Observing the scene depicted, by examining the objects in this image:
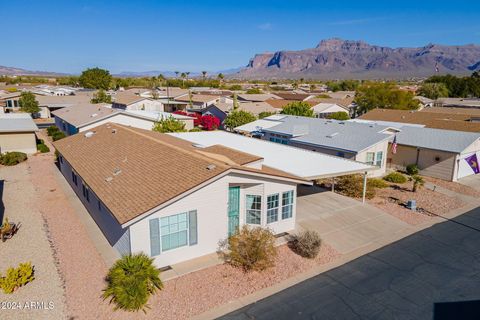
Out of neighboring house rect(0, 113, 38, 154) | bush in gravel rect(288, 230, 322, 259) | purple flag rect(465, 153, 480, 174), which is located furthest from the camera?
neighboring house rect(0, 113, 38, 154)

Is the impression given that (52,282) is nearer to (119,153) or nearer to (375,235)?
(119,153)

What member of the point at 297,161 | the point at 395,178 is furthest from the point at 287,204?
the point at 395,178

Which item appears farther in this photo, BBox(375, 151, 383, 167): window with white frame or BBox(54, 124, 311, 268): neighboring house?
BBox(375, 151, 383, 167): window with white frame

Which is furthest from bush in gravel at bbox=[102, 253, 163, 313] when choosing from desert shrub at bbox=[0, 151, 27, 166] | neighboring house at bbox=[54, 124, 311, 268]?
desert shrub at bbox=[0, 151, 27, 166]

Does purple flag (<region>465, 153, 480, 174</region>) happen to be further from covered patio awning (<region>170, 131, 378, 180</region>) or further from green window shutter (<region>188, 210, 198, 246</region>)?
green window shutter (<region>188, 210, 198, 246</region>)

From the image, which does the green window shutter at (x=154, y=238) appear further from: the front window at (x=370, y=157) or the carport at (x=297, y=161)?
the front window at (x=370, y=157)
